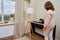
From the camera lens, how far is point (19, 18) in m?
4.94

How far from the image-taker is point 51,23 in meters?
3.33

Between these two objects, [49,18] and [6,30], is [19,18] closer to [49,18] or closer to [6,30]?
[6,30]

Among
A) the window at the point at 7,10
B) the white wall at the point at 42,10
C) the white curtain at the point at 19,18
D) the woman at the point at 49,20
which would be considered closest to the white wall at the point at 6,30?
the white curtain at the point at 19,18

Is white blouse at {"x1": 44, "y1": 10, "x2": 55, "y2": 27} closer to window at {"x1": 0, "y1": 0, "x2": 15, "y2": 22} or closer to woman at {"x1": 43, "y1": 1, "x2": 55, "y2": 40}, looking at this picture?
woman at {"x1": 43, "y1": 1, "x2": 55, "y2": 40}

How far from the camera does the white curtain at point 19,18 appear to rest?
4.87m

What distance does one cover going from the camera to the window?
5.17 m

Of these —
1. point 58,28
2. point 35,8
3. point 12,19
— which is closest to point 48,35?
point 58,28

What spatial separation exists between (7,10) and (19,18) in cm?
84

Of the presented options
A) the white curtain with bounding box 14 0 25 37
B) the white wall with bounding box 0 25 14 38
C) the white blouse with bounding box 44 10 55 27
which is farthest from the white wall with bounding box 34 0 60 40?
the white wall with bounding box 0 25 14 38

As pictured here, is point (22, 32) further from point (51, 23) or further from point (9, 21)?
point (51, 23)

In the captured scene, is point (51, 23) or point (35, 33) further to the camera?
point (35, 33)

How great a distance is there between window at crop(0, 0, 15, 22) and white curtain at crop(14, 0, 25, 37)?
1.55ft

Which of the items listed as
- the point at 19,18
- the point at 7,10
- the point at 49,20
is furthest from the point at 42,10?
the point at 49,20

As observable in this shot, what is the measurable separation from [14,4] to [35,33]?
1.85 m
